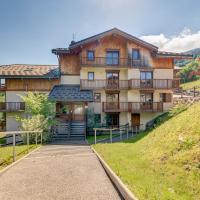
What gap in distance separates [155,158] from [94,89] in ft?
71.9

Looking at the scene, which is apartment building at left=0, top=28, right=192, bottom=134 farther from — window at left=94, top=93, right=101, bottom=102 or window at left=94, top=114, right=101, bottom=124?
window at left=94, top=114, right=101, bottom=124

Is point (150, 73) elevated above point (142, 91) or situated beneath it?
elevated above

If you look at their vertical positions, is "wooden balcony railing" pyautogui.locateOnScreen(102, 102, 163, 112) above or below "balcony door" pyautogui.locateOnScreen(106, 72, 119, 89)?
below

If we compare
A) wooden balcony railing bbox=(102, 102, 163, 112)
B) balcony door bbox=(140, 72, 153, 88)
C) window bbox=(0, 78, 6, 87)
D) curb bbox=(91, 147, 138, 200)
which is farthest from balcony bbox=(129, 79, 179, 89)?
curb bbox=(91, 147, 138, 200)

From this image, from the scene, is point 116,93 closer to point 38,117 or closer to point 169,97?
point 169,97

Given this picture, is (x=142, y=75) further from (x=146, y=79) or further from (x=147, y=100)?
(x=147, y=100)

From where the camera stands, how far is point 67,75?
103ft

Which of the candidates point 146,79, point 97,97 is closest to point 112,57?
point 146,79

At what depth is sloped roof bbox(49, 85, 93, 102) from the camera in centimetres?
2830

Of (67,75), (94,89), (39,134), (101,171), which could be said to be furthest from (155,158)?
(67,75)

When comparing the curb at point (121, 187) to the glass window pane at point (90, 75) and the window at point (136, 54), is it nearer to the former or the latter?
the glass window pane at point (90, 75)

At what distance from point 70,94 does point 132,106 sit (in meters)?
8.18

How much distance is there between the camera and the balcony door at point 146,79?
3164cm

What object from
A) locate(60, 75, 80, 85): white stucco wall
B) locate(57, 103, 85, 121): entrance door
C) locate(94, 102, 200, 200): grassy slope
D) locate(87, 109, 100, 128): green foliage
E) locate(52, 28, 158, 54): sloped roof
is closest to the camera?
locate(94, 102, 200, 200): grassy slope
